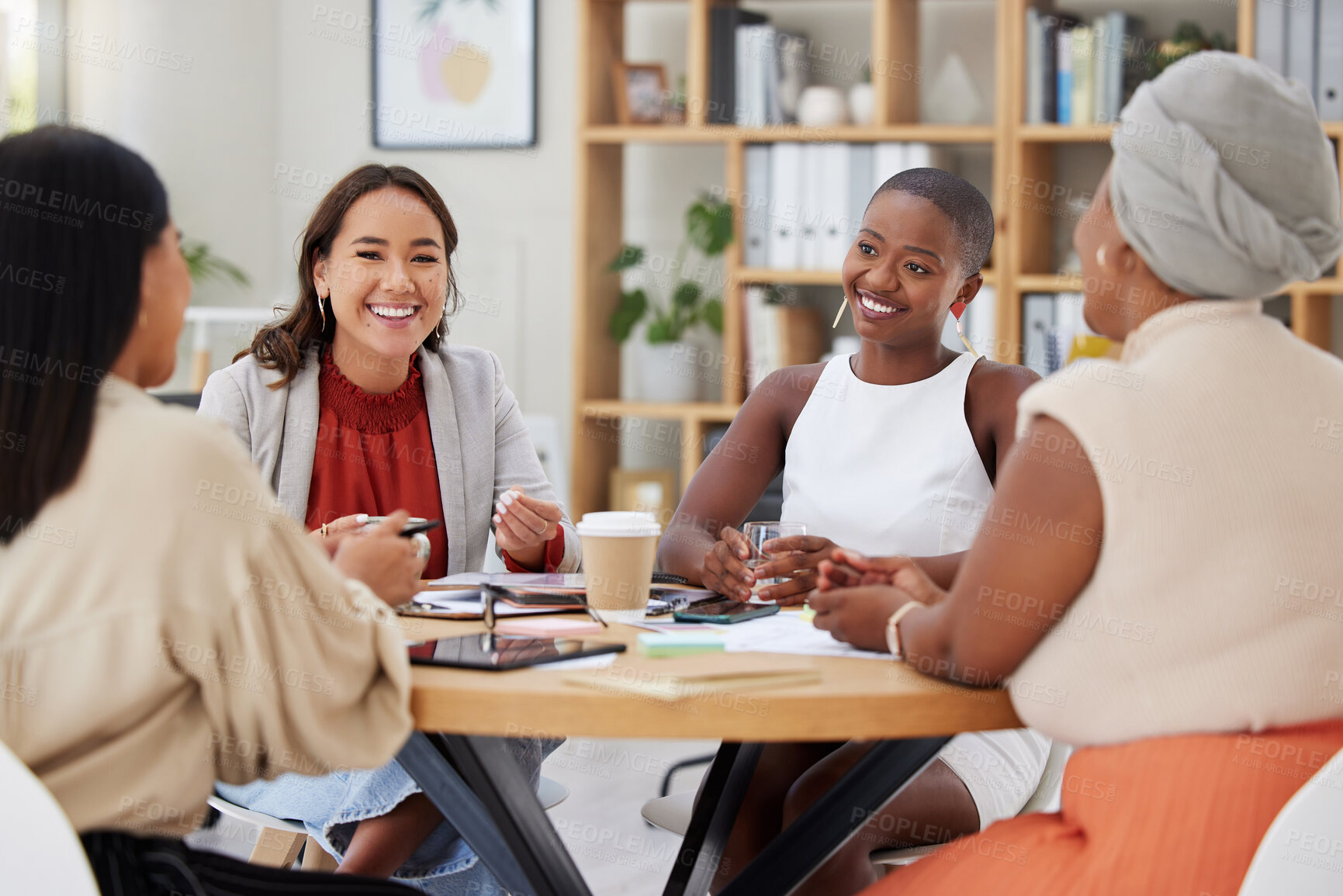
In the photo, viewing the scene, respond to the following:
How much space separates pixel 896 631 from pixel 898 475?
24.3 inches

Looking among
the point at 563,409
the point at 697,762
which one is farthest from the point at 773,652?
the point at 563,409

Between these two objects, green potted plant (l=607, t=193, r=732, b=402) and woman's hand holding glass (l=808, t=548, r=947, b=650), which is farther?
green potted plant (l=607, t=193, r=732, b=402)

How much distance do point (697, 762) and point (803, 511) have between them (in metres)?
1.57

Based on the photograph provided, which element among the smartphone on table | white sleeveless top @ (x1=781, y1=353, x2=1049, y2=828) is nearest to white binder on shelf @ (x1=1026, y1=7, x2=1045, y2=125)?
white sleeveless top @ (x1=781, y1=353, x2=1049, y2=828)

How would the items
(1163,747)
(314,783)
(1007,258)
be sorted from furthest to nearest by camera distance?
(1007,258) < (314,783) < (1163,747)

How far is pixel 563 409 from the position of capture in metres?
4.53

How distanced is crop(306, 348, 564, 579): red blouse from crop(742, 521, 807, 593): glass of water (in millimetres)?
429

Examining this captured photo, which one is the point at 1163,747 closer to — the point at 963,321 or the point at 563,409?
the point at 963,321

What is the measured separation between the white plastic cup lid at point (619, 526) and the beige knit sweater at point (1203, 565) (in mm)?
513

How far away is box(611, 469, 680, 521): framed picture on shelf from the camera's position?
160 inches

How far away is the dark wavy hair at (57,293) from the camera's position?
106 centimetres

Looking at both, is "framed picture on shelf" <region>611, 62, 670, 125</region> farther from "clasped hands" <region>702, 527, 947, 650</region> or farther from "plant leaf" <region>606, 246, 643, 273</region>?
"clasped hands" <region>702, 527, 947, 650</region>

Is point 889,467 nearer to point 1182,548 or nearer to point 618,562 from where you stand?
point 618,562

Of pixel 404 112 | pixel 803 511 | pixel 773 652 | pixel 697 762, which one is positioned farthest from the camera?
pixel 404 112
